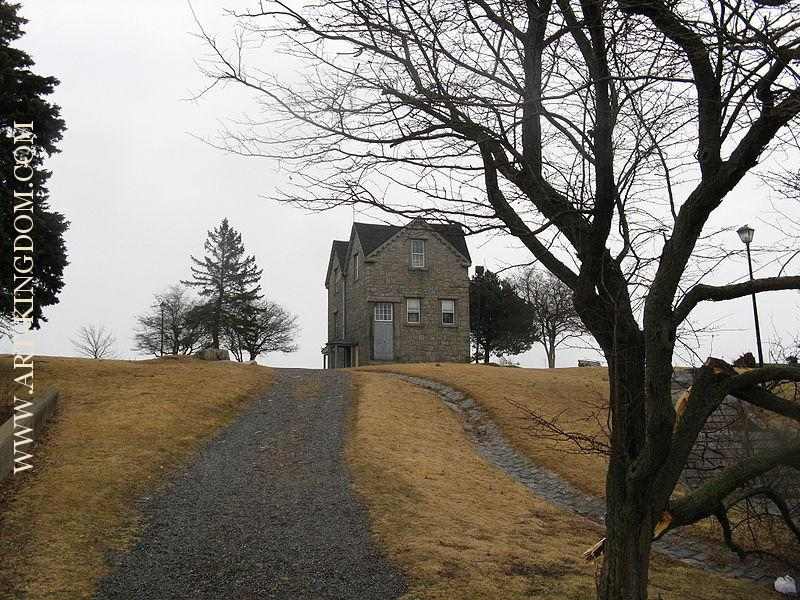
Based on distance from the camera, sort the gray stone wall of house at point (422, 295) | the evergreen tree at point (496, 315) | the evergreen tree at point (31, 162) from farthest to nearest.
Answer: the evergreen tree at point (496, 315) < the gray stone wall of house at point (422, 295) < the evergreen tree at point (31, 162)

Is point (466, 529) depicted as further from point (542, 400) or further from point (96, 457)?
point (542, 400)

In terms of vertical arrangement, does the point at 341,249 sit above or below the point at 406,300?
above

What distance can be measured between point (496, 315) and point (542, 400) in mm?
26033

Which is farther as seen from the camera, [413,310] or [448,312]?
[448,312]

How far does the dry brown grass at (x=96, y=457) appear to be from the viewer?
298 inches

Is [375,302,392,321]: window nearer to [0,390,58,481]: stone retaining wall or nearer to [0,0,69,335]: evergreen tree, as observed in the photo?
[0,0,69,335]: evergreen tree

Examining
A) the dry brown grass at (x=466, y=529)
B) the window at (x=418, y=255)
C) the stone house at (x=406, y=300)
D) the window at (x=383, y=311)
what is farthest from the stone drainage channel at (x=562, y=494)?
the window at (x=418, y=255)

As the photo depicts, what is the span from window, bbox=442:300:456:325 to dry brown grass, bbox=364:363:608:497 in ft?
24.8

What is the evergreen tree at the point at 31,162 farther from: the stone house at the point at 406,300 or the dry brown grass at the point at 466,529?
the stone house at the point at 406,300

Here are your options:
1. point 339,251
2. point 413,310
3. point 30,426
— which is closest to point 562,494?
point 30,426

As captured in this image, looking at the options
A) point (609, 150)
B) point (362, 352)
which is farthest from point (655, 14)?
point (362, 352)

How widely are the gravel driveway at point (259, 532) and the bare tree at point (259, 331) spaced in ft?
109

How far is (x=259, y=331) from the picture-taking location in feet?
165

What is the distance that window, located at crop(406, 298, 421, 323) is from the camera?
3403 cm
